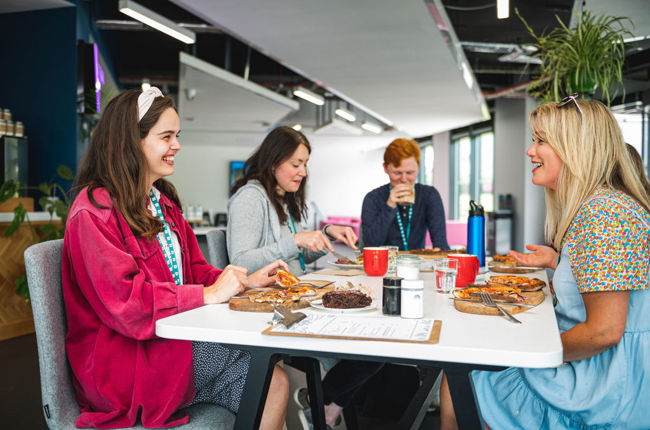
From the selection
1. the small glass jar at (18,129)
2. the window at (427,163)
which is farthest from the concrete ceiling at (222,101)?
the window at (427,163)

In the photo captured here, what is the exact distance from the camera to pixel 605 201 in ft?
4.52

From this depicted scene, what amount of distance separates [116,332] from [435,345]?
840 mm

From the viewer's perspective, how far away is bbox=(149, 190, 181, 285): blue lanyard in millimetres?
1694

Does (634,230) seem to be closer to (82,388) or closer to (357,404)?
(82,388)

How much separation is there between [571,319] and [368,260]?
76 centimetres

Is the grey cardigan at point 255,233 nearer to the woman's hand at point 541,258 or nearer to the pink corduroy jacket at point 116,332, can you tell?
the pink corduroy jacket at point 116,332

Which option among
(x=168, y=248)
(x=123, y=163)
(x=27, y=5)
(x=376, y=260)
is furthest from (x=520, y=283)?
(x=27, y=5)

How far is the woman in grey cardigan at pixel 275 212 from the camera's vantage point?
219cm

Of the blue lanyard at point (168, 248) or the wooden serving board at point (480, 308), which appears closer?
the wooden serving board at point (480, 308)

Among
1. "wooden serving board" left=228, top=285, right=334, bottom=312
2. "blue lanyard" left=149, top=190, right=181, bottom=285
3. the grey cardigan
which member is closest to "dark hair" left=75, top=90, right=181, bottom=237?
"blue lanyard" left=149, top=190, right=181, bottom=285

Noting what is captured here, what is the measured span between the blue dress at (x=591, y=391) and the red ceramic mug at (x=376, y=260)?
70 centimetres

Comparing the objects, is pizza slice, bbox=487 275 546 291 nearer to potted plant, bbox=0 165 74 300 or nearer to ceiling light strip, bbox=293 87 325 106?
potted plant, bbox=0 165 74 300

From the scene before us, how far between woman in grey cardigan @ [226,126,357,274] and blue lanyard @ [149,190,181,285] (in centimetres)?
51

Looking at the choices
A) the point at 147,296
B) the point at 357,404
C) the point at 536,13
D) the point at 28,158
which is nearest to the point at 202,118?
the point at 28,158
